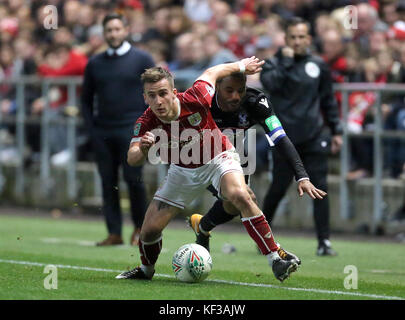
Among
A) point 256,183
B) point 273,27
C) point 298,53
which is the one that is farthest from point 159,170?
point 298,53

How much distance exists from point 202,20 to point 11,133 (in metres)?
4.37

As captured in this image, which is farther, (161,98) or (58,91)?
(58,91)

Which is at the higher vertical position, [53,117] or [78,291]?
[53,117]

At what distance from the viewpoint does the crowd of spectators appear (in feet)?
45.3

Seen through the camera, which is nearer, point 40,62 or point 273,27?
point 273,27

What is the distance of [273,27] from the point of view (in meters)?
15.4

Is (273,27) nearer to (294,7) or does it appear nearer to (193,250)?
(294,7)

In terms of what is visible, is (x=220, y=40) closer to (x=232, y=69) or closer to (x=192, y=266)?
(x=232, y=69)

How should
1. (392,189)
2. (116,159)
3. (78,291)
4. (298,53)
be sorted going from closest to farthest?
(78,291)
(298,53)
(116,159)
(392,189)

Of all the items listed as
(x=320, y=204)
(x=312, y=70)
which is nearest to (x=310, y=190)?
(x=320, y=204)

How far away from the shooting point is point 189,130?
792 cm

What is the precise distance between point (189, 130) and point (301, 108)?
3441 mm

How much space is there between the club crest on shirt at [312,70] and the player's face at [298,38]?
17 centimetres

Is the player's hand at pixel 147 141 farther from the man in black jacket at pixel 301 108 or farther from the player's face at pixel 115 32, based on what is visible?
the player's face at pixel 115 32
